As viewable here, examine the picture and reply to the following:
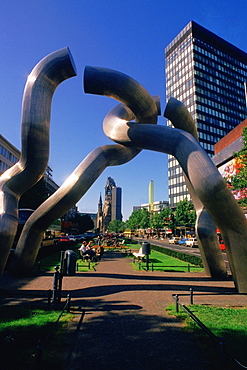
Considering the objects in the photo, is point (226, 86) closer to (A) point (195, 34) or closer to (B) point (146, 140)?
(A) point (195, 34)

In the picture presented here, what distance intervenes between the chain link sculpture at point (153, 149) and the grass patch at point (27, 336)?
5.27 m

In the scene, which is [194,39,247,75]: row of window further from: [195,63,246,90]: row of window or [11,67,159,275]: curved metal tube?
[11,67,159,275]: curved metal tube

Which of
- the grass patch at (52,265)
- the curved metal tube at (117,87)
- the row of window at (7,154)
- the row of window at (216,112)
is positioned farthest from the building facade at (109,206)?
the curved metal tube at (117,87)

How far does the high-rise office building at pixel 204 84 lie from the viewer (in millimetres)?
96125

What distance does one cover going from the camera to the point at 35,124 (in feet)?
41.3

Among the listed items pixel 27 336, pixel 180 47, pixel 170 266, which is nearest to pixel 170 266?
pixel 170 266

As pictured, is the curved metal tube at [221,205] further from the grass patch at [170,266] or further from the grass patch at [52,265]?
the grass patch at [52,265]

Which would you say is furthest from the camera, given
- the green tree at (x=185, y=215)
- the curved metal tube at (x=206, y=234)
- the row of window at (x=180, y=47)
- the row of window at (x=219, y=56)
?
the row of window at (x=219, y=56)

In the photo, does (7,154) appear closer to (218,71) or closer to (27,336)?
(27,336)

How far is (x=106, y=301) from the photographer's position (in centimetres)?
1005

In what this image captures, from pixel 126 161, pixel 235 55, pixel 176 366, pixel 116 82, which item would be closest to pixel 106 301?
pixel 176 366

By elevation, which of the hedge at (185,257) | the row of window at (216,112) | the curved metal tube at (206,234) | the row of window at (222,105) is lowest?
the hedge at (185,257)

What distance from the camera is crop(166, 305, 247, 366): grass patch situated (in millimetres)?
5914

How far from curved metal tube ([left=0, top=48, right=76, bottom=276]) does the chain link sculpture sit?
1.28m
